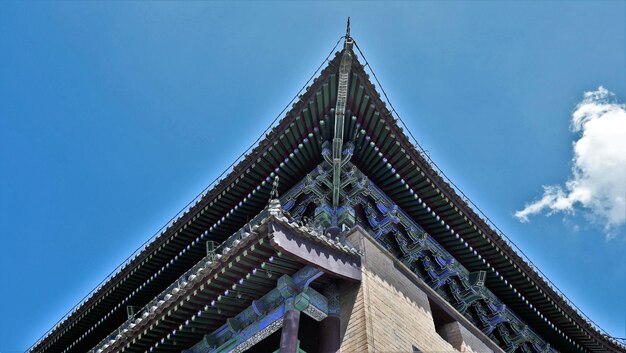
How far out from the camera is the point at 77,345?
18859 millimetres

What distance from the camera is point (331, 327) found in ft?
34.8

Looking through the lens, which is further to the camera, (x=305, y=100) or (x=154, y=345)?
(x=305, y=100)

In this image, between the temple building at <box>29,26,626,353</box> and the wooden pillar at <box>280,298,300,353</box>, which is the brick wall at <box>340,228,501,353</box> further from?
the wooden pillar at <box>280,298,300,353</box>

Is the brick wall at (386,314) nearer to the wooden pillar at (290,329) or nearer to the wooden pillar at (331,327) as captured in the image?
the wooden pillar at (331,327)

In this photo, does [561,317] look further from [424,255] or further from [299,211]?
[299,211]

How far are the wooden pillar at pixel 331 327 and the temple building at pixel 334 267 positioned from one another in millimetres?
28

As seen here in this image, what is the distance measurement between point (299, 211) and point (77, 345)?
32.9 ft

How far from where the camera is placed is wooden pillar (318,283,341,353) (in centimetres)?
1031

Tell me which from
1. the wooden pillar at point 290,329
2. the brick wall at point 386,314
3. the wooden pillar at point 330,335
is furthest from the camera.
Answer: the wooden pillar at point 330,335

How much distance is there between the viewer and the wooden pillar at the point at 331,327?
10309 mm

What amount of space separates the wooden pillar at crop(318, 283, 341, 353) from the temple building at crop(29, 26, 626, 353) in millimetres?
28

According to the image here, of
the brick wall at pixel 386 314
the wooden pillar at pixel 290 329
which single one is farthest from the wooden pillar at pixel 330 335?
the wooden pillar at pixel 290 329

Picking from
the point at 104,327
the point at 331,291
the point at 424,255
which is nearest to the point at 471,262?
the point at 424,255

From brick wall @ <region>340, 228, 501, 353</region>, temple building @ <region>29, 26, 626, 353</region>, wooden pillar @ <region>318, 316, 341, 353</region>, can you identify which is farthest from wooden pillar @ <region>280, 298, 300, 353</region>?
A: brick wall @ <region>340, 228, 501, 353</region>
